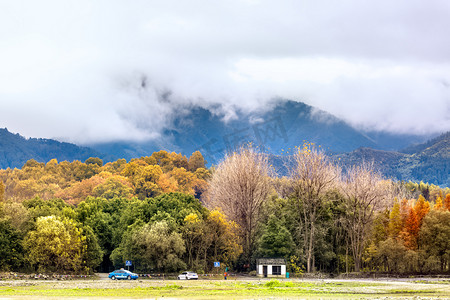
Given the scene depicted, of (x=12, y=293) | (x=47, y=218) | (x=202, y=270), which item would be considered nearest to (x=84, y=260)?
(x=47, y=218)

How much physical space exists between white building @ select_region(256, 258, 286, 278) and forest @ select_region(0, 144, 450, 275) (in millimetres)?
2881

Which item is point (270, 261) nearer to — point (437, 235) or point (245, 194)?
point (245, 194)

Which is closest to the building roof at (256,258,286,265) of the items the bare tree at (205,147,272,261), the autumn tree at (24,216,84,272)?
the bare tree at (205,147,272,261)

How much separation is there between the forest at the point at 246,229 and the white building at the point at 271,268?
9.45ft

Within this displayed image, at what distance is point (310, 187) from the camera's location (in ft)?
325

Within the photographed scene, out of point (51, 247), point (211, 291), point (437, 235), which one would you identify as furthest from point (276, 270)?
point (211, 291)

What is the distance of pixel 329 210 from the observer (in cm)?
9906

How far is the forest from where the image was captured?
81500 millimetres

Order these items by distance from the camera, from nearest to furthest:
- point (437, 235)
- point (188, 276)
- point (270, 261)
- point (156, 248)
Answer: point (188, 276) < point (156, 248) < point (437, 235) < point (270, 261)

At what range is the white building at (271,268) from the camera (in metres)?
88.7

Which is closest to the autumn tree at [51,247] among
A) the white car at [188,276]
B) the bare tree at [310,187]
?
the white car at [188,276]

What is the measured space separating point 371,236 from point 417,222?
30.2ft

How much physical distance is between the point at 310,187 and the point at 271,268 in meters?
18.6

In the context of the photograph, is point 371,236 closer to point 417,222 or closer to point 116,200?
point 417,222
